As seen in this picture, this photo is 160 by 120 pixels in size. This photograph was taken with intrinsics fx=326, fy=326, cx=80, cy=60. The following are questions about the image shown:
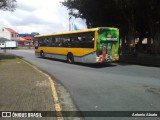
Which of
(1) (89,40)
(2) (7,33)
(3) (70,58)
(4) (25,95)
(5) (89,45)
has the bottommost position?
(4) (25,95)

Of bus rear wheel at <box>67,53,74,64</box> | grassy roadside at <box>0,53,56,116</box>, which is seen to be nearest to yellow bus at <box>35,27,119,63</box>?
bus rear wheel at <box>67,53,74,64</box>

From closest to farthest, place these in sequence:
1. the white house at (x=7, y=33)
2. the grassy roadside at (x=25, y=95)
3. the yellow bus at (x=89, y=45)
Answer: the grassy roadside at (x=25, y=95) < the yellow bus at (x=89, y=45) < the white house at (x=7, y=33)

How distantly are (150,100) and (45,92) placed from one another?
11.6ft

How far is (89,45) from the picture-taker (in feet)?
79.5

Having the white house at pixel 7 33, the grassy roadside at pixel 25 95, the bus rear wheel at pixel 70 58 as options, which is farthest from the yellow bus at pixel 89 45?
the white house at pixel 7 33

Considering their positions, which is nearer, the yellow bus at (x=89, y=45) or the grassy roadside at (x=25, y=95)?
the grassy roadside at (x=25, y=95)

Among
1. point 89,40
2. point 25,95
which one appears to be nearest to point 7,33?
point 89,40

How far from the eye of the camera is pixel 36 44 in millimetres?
37188

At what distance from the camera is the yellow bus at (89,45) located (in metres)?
23.7

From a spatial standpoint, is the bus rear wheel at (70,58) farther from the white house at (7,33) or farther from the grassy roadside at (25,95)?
the white house at (7,33)

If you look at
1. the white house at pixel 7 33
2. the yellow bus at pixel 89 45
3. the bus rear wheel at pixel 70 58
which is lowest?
the bus rear wheel at pixel 70 58

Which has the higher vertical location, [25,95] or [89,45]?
[89,45]

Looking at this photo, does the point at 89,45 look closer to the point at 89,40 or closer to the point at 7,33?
the point at 89,40

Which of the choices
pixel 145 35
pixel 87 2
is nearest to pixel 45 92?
pixel 87 2
